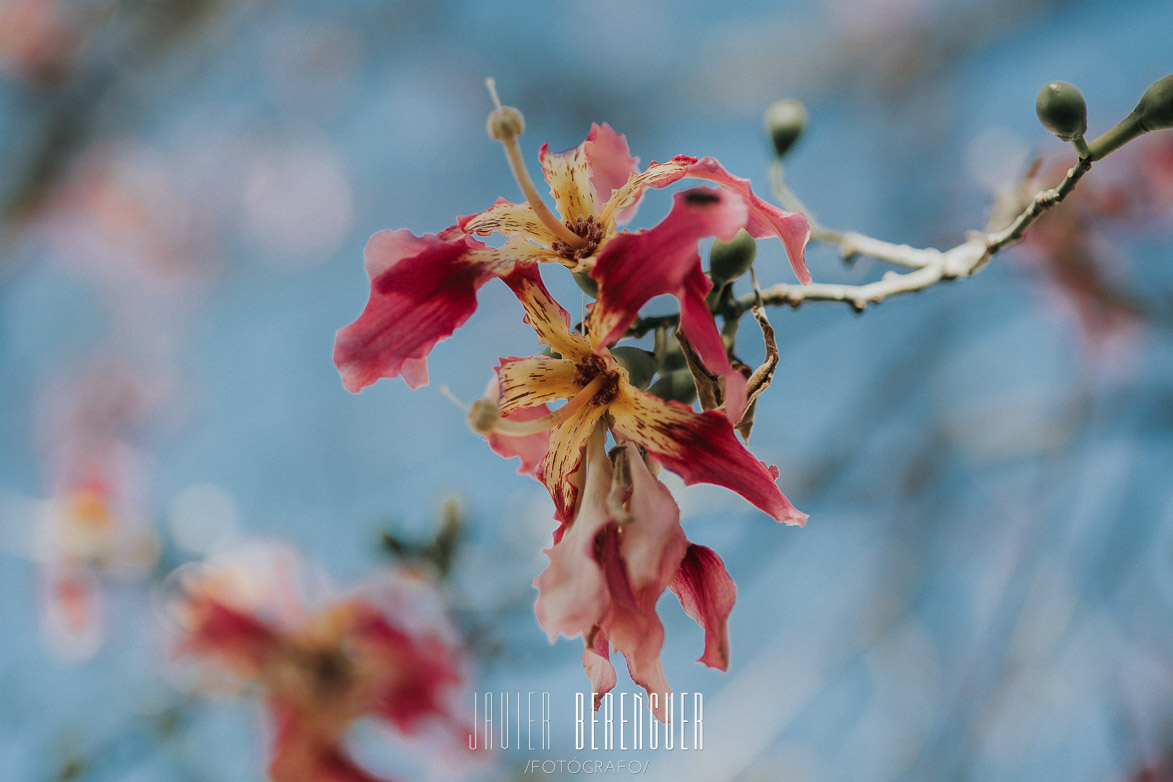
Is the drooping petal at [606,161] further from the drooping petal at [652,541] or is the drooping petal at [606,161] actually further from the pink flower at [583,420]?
the drooping petal at [652,541]

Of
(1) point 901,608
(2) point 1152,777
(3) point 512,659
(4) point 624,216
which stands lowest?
(2) point 1152,777

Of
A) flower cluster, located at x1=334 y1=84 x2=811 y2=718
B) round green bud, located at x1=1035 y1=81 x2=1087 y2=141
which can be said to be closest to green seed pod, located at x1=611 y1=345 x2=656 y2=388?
flower cluster, located at x1=334 y1=84 x2=811 y2=718

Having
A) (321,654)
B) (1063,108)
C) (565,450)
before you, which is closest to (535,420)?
(565,450)

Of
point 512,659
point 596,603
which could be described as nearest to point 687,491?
point 512,659

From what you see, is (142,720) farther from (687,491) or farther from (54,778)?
(687,491)

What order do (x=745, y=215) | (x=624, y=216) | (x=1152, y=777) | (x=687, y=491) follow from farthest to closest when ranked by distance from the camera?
(x=1152, y=777), (x=687, y=491), (x=624, y=216), (x=745, y=215)

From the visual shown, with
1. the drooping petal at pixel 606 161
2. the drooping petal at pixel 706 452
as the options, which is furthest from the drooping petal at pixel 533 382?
the drooping petal at pixel 606 161
